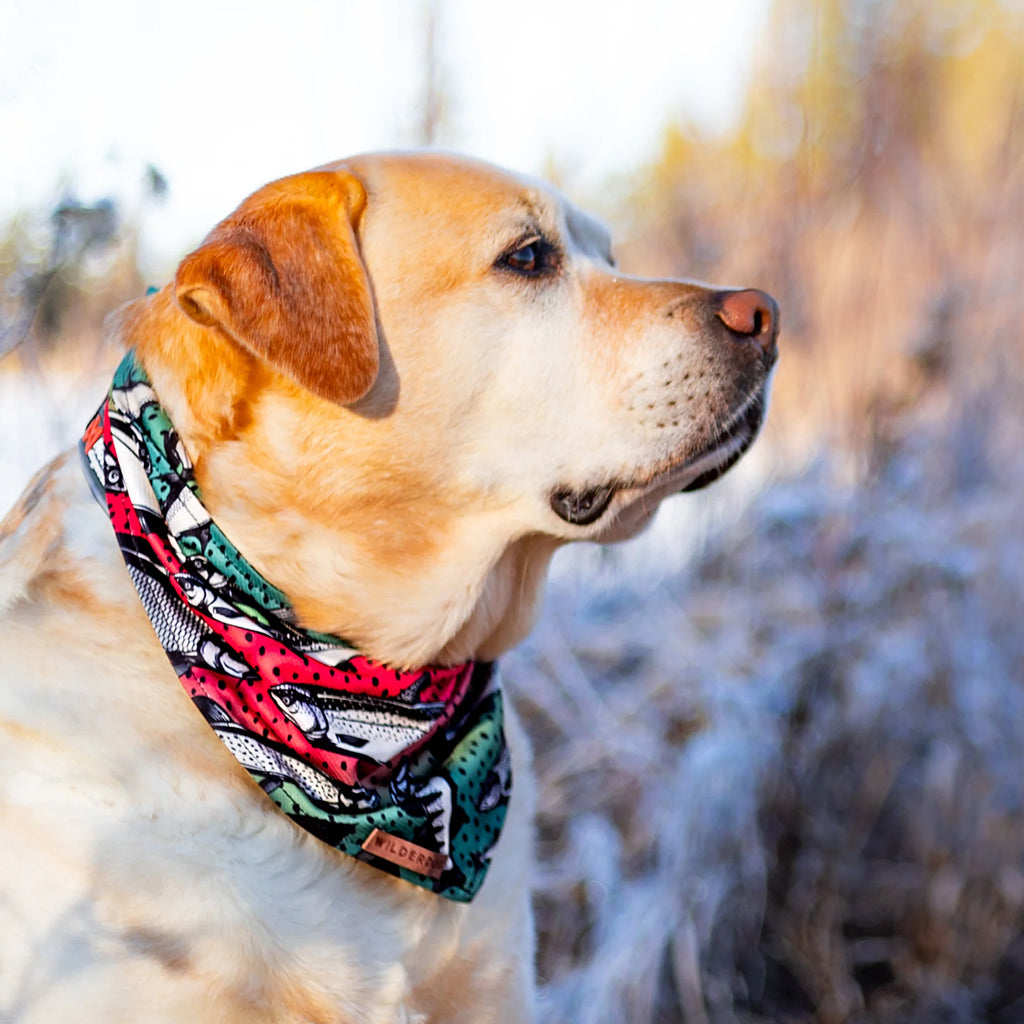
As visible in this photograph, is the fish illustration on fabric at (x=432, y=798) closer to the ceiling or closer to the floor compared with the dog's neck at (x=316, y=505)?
closer to the floor

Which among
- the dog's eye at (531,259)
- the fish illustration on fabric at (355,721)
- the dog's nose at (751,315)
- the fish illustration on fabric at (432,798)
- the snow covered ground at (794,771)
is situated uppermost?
the dog's eye at (531,259)

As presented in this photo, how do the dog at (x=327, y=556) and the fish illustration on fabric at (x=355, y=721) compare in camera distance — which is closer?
the dog at (x=327, y=556)

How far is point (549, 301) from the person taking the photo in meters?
2.07

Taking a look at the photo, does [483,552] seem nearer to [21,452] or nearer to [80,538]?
[80,538]

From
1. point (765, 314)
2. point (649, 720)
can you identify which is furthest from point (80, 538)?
point (649, 720)

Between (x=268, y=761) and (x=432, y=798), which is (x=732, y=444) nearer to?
(x=432, y=798)

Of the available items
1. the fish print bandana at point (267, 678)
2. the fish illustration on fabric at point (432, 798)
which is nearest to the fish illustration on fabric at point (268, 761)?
the fish print bandana at point (267, 678)

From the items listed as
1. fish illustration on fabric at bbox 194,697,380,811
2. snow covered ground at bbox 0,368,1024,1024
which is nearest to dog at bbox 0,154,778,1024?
fish illustration on fabric at bbox 194,697,380,811

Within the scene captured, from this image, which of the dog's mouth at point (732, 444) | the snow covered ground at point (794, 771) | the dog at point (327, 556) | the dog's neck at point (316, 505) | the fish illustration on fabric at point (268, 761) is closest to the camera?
the dog at point (327, 556)

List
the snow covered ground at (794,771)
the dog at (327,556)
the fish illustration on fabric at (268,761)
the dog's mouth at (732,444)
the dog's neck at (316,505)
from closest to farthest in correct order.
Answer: the dog at (327,556) → the fish illustration on fabric at (268,761) → the dog's neck at (316,505) → the dog's mouth at (732,444) → the snow covered ground at (794,771)

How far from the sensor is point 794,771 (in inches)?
133

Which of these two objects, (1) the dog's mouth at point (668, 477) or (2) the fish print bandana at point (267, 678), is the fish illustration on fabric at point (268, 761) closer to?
(2) the fish print bandana at point (267, 678)

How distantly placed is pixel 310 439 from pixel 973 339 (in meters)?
3.14

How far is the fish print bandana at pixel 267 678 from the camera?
1.81m
